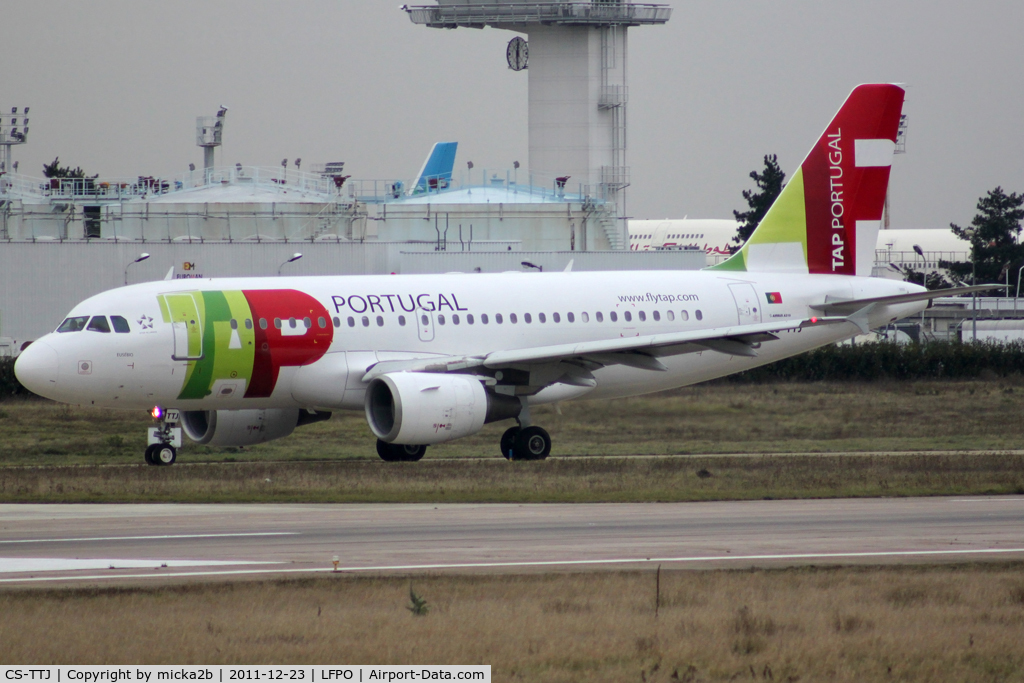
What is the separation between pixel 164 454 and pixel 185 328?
2903mm

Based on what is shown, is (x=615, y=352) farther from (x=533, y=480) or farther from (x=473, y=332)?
(x=533, y=480)

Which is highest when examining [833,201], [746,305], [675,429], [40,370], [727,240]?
[727,240]

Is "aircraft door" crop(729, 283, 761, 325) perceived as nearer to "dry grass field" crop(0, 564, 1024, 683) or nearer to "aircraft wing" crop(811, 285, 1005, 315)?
"aircraft wing" crop(811, 285, 1005, 315)

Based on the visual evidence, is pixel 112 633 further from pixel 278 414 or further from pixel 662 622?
pixel 278 414

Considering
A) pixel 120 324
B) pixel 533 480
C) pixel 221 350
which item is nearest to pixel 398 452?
pixel 221 350

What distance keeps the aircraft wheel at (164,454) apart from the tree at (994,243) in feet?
275

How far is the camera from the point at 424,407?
27109 mm

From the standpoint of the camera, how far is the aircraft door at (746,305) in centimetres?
3269

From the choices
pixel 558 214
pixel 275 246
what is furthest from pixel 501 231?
pixel 275 246

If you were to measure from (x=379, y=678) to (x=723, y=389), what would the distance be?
30.8m

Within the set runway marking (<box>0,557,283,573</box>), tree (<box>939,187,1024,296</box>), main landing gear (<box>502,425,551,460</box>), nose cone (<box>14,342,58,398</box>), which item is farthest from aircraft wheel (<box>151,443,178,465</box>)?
tree (<box>939,187,1024,296</box>)

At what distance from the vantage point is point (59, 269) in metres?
59.9

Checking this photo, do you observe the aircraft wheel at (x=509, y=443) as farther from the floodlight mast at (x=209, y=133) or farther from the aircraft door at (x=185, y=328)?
the floodlight mast at (x=209, y=133)

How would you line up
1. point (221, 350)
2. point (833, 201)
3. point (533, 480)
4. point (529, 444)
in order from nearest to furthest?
point (533, 480) < point (221, 350) < point (529, 444) < point (833, 201)
